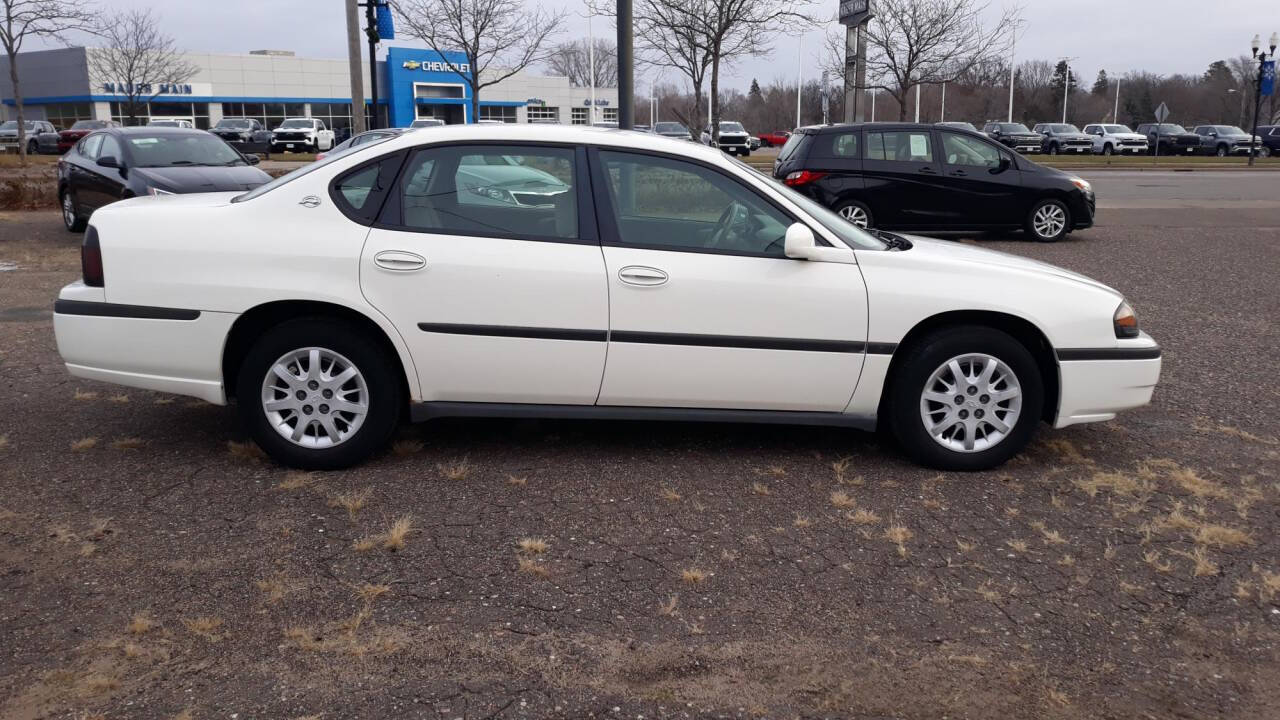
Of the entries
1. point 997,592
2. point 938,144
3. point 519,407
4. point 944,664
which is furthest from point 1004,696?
point 938,144

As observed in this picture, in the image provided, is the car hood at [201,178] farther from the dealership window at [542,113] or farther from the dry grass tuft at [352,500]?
the dealership window at [542,113]

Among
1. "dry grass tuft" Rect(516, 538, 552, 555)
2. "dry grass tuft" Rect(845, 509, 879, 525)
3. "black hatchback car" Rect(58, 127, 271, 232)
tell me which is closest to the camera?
"dry grass tuft" Rect(516, 538, 552, 555)

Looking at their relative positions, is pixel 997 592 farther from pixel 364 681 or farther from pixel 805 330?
pixel 364 681

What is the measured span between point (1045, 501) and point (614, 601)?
2.15 m

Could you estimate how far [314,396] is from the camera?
4.80m

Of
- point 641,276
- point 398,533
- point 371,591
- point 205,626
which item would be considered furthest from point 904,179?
point 205,626

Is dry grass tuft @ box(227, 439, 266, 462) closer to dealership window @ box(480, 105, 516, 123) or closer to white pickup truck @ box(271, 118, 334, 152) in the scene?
white pickup truck @ box(271, 118, 334, 152)

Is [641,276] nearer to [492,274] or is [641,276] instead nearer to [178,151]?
[492,274]

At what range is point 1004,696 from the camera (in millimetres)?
3094

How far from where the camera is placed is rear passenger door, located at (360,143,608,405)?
4.66m

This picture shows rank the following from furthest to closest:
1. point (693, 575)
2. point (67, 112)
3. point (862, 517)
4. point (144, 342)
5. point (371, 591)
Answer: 1. point (67, 112)
2. point (144, 342)
3. point (862, 517)
4. point (693, 575)
5. point (371, 591)

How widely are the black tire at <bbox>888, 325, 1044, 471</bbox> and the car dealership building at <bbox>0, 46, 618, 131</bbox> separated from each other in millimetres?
58480

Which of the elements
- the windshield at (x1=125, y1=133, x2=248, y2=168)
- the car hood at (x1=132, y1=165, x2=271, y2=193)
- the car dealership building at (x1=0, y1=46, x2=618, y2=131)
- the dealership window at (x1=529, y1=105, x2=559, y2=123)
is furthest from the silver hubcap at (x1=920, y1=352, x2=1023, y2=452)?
the dealership window at (x1=529, y1=105, x2=559, y2=123)

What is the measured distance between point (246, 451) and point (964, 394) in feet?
11.3
